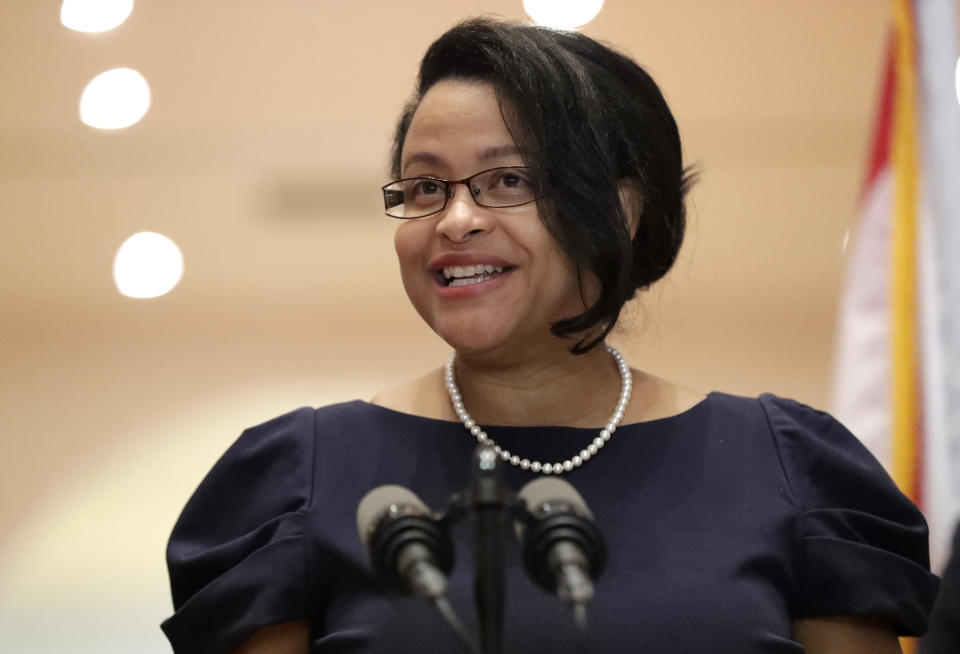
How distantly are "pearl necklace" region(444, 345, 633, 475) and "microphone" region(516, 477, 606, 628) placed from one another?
526mm

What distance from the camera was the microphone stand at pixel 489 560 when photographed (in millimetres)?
981

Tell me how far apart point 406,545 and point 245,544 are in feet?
2.04

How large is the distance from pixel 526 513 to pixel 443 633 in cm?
46

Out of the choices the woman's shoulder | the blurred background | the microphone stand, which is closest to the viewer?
the microphone stand

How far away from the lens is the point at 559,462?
1.62m

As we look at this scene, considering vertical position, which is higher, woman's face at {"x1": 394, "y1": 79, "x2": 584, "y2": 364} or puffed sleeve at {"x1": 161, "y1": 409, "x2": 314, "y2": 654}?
woman's face at {"x1": 394, "y1": 79, "x2": 584, "y2": 364}

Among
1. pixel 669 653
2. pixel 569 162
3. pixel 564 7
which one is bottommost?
pixel 669 653

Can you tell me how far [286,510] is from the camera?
1604 mm

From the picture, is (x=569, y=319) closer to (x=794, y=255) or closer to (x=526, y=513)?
(x=526, y=513)

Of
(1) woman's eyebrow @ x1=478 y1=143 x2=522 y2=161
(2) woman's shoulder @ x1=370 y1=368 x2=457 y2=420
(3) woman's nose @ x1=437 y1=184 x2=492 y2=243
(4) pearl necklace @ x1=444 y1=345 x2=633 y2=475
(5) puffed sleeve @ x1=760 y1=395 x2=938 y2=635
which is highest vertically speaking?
(1) woman's eyebrow @ x1=478 y1=143 x2=522 y2=161

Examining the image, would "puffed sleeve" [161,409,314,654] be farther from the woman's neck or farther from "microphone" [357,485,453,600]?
"microphone" [357,485,453,600]

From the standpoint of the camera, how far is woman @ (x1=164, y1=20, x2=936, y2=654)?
1.50 m

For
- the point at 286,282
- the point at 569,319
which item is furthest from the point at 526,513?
the point at 286,282

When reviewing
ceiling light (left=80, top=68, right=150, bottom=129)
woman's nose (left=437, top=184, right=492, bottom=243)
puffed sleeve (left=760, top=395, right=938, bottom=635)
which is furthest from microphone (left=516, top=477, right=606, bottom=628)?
ceiling light (left=80, top=68, right=150, bottom=129)
